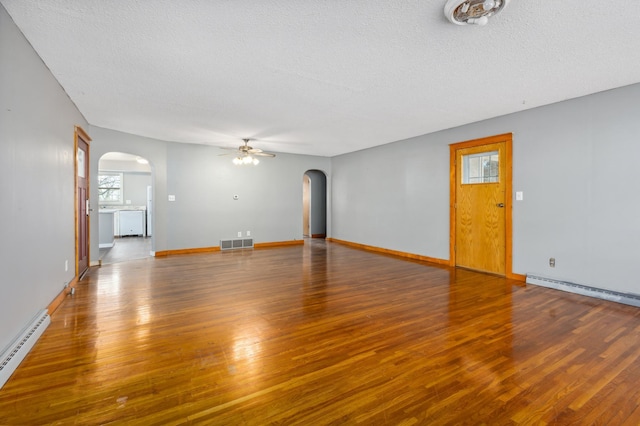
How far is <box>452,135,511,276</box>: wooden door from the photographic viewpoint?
15.1 feet

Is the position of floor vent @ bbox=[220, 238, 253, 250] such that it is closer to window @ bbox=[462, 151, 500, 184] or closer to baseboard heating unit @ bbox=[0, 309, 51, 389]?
baseboard heating unit @ bbox=[0, 309, 51, 389]

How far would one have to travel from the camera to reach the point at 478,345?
7.79ft

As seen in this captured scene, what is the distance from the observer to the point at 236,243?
7.30 meters

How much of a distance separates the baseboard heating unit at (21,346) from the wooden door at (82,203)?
172 centimetres

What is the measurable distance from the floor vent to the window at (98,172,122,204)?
514 centimetres

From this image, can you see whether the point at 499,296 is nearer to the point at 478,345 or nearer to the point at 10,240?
the point at 478,345

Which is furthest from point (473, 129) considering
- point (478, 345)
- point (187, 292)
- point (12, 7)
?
point (12, 7)

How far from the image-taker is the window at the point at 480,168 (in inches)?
189

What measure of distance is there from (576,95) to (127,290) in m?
6.03

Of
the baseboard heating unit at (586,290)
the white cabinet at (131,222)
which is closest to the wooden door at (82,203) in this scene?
the white cabinet at (131,222)

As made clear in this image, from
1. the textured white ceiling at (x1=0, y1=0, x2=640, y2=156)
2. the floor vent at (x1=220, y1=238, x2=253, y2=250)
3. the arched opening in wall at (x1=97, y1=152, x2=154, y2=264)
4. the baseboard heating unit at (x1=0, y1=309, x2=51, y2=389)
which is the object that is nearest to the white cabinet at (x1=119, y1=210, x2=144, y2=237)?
the arched opening in wall at (x1=97, y1=152, x2=154, y2=264)

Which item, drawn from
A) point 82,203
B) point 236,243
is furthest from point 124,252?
point 82,203

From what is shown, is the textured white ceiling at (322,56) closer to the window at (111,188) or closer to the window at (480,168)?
the window at (480,168)

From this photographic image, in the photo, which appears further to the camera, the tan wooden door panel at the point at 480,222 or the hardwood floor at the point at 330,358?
the tan wooden door panel at the point at 480,222
